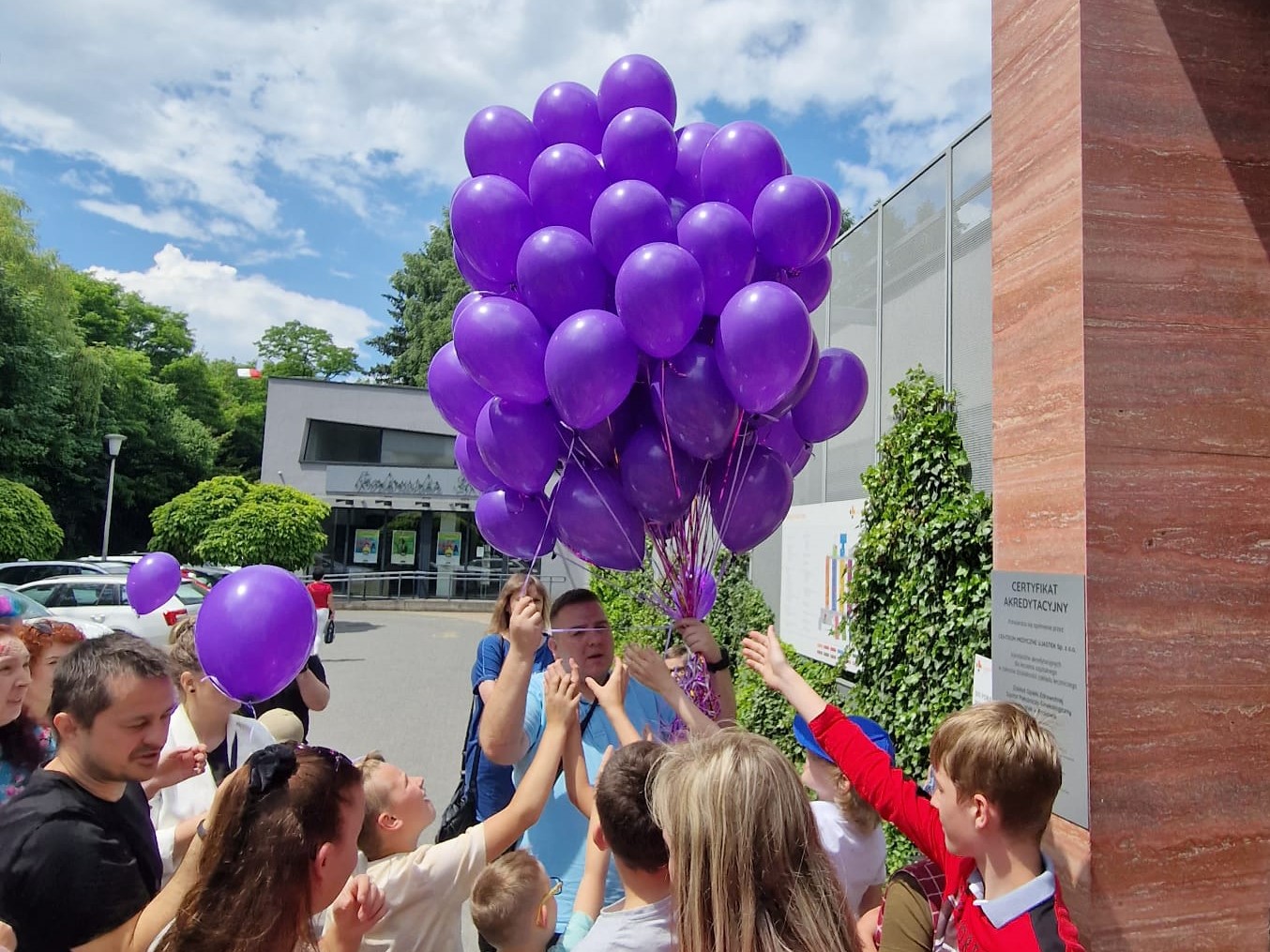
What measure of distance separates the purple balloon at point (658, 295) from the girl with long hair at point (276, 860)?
1.67 m

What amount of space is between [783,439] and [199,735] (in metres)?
2.51

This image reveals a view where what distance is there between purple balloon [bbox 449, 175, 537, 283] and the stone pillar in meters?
1.87

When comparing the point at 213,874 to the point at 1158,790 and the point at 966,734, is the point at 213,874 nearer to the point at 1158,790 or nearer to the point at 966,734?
the point at 966,734

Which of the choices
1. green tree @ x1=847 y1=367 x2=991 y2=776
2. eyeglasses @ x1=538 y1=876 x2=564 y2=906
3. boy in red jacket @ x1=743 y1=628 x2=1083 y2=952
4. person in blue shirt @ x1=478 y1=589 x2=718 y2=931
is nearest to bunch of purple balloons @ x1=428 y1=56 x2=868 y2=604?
person in blue shirt @ x1=478 y1=589 x2=718 y2=931

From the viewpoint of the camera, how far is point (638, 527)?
3.27 meters

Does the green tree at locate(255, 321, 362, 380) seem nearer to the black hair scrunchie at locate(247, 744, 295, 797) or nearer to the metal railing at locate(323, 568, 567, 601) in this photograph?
the metal railing at locate(323, 568, 567, 601)

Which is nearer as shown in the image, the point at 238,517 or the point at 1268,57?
the point at 1268,57

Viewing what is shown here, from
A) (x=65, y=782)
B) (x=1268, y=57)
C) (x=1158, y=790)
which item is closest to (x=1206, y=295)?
(x=1268, y=57)

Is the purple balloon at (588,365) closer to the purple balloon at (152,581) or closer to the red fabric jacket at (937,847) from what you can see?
the red fabric jacket at (937,847)

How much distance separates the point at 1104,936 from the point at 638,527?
1.97 meters

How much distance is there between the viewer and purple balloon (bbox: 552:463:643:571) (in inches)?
125

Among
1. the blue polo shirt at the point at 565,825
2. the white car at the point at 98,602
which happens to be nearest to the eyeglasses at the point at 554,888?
the blue polo shirt at the point at 565,825

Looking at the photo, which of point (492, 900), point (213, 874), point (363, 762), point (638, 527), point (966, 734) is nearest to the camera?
point (213, 874)

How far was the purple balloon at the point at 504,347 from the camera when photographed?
301cm
